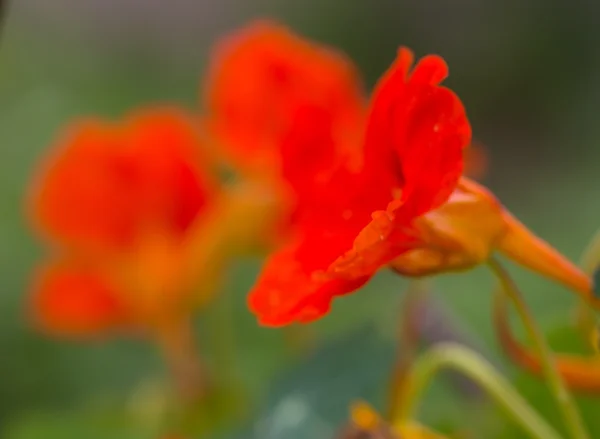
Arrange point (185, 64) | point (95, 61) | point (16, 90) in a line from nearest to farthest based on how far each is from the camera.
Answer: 1. point (16, 90)
2. point (95, 61)
3. point (185, 64)

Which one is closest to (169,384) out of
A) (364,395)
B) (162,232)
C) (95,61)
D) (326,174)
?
(162,232)

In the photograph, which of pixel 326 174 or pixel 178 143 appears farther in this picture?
pixel 178 143

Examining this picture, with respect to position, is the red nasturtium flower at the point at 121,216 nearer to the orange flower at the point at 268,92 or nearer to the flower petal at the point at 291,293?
the orange flower at the point at 268,92

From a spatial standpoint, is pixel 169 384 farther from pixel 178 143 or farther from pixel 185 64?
pixel 185 64

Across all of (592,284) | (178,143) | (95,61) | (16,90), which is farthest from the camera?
(95,61)

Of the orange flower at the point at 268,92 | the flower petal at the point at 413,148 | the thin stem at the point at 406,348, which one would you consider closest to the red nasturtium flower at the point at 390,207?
the flower petal at the point at 413,148

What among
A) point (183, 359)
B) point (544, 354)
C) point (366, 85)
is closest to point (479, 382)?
point (544, 354)
